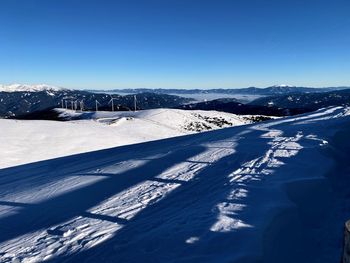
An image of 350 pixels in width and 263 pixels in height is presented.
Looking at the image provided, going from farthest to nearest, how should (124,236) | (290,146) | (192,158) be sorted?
(290,146) < (192,158) < (124,236)

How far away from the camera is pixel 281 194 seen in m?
8.60

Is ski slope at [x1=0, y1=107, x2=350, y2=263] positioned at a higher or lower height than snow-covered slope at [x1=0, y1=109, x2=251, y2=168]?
higher

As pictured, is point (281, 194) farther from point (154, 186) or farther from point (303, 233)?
point (154, 186)

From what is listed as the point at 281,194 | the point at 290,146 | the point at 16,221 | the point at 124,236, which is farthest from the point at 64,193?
the point at 290,146

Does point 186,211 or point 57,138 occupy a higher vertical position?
point 186,211

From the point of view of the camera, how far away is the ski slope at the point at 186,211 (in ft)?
20.1

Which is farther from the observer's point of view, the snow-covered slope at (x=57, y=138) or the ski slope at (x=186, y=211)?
the snow-covered slope at (x=57, y=138)

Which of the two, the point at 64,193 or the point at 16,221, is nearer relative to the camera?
the point at 16,221

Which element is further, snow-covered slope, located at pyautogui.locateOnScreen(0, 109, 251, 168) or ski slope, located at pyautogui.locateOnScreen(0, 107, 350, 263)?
snow-covered slope, located at pyautogui.locateOnScreen(0, 109, 251, 168)

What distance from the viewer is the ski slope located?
612cm

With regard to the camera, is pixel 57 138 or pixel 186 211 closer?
pixel 186 211

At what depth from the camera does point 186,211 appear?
7.84m

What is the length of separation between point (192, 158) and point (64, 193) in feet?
17.4

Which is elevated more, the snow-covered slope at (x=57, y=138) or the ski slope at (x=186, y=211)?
the ski slope at (x=186, y=211)
